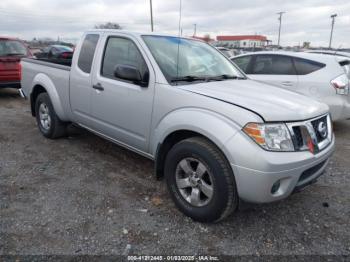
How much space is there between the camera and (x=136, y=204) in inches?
126

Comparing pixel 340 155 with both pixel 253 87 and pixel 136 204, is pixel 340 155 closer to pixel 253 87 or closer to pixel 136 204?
pixel 253 87

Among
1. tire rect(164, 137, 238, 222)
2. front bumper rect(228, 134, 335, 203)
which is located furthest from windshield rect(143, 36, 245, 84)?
front bumper rect(228, 134, 335, 203)

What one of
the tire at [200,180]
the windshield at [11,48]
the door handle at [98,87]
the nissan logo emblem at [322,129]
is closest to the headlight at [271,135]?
the tire at [200,180]

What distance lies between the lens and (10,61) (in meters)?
8.02

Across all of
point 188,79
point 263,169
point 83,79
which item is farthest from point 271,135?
point 83,79

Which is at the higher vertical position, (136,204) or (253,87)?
(253,87)

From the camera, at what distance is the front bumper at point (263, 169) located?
2350 millimetres

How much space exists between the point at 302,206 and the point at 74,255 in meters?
2.36

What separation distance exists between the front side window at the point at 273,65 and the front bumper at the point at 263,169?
159 inches

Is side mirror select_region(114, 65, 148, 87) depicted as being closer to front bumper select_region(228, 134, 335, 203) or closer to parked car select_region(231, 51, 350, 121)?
front bumper select_region(228, 134, 335, 203)

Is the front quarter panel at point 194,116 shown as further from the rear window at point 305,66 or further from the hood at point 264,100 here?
the rear window at point 305,66

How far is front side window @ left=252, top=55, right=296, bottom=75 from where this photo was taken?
20.1ft

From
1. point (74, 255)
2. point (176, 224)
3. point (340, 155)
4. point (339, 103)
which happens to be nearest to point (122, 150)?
point (176, 224)

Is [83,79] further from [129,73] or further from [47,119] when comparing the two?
[47,119]
